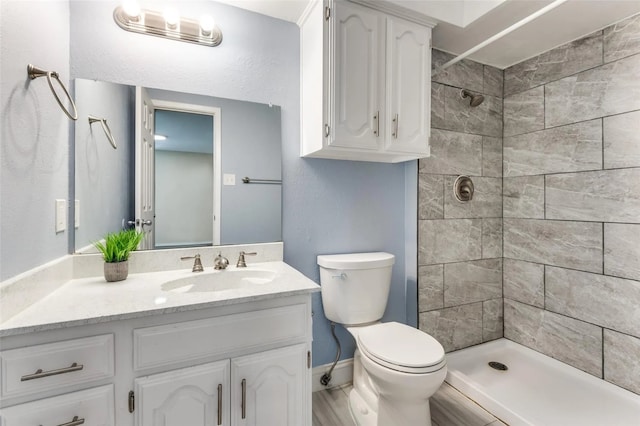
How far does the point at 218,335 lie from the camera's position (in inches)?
40.6

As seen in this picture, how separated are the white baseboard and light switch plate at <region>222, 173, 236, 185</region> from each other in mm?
1246

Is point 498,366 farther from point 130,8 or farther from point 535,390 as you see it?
point 130,8

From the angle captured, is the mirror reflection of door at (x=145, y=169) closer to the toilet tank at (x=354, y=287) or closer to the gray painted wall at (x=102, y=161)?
the gray painted wall at (x=102, y=161)

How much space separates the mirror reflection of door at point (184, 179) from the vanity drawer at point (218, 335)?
1.97 feet

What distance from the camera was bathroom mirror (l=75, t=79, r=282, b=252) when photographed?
4.39ft

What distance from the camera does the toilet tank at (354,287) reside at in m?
1.64

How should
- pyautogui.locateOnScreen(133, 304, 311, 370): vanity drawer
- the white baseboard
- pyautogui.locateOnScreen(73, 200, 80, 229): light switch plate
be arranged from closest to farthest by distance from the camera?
pyautogui.locateOnScreen(133, 304, 311, 370): vanity drawer → pyautogui.locateOnScreen(73, 200, 80, 229): light switch plate → the white baseboard

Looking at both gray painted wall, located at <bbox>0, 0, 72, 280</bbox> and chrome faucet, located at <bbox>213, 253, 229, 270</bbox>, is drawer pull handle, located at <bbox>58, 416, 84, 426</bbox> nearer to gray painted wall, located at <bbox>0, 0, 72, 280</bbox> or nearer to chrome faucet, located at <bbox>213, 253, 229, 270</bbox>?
gray painted wall, located at <bbox>0, 0, 72, 280</bbox>

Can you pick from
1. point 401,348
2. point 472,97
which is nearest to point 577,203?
point 472,97

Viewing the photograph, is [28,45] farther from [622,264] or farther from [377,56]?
[622,264]

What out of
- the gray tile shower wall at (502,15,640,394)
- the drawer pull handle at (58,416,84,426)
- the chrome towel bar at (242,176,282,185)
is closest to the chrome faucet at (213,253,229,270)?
the chrome towel bar at (242,176,282,185)

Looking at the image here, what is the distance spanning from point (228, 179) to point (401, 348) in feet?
4.10

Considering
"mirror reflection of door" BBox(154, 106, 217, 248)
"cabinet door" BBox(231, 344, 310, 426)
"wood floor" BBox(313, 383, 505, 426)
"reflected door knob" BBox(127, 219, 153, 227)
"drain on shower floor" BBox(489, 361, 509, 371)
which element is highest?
"mirror reflection of door" BBox(154, 106, 217, 248)

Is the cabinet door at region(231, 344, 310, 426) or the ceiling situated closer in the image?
→ the cabinet door at region(231, 344, 310, 426)
